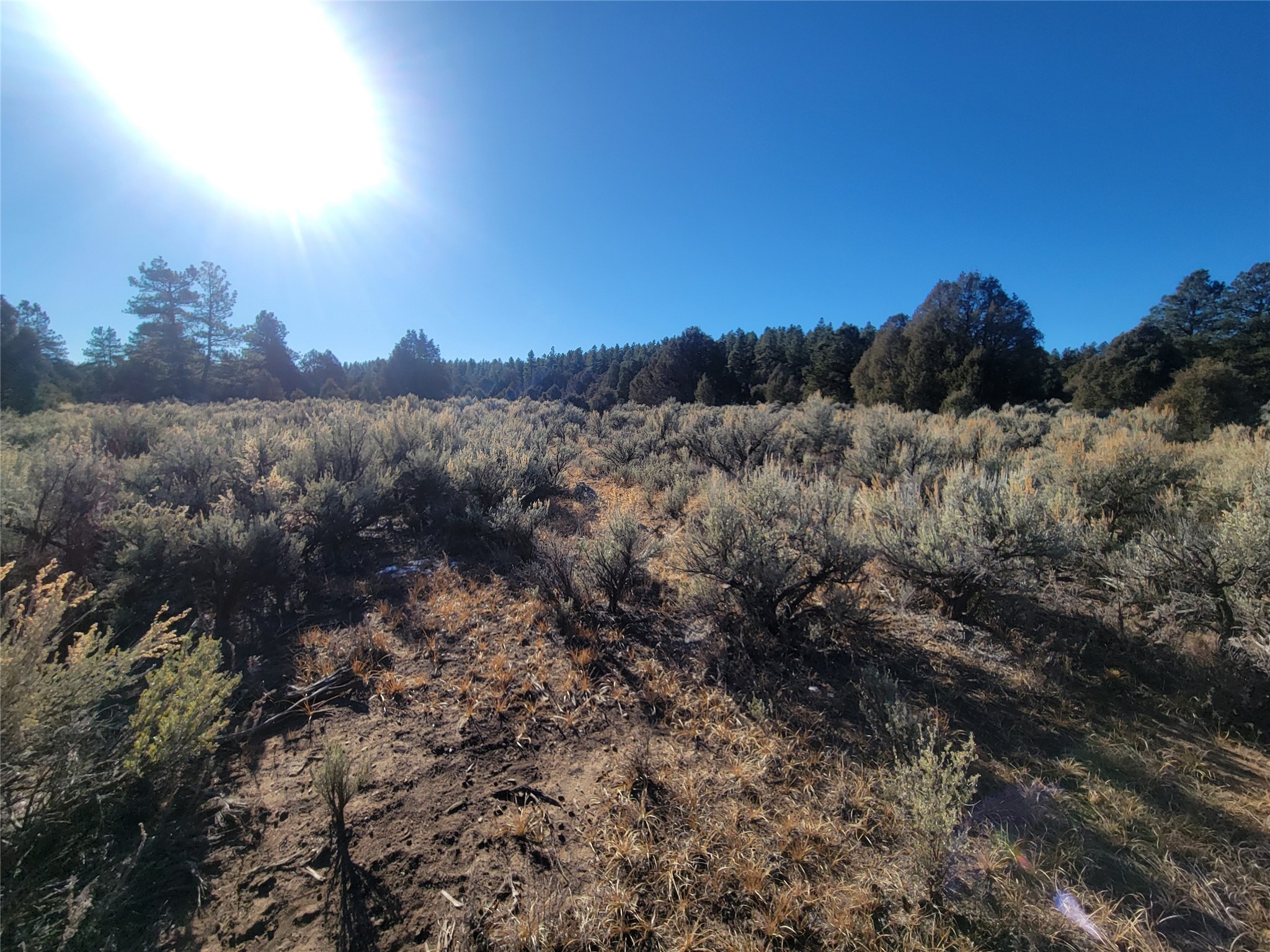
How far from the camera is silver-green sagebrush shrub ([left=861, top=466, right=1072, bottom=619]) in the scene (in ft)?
11.2

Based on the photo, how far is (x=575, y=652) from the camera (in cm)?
345

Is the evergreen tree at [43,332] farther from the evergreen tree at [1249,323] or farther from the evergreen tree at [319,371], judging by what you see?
the evergreen tree at [1249,323]

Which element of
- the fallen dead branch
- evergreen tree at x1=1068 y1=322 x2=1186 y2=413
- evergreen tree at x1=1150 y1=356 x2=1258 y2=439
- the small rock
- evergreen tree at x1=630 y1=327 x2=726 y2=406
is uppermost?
evergreen tree at x1=630 y1=327 x2=726 y2=406

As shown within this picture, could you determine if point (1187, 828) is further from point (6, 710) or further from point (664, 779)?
point (6, 710)

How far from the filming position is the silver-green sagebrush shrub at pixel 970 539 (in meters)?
3.42

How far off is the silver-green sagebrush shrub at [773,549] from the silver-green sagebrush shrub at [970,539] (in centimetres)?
37

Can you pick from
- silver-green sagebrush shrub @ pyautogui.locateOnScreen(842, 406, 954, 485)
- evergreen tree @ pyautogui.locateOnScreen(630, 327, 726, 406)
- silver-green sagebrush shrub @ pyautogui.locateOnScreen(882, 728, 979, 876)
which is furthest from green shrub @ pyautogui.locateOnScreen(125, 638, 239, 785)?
evergreen tree @ pyautogui.locateOnScreen(630, 327, 726, 406)

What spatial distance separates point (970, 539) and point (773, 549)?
1.48 meters

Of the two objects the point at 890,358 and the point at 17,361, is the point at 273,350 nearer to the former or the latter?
the point at 17,361

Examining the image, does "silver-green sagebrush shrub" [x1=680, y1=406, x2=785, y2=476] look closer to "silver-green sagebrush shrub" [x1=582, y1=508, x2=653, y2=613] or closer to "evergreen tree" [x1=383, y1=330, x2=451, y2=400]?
"silver-green sagebrush shrub" [x1=582, y1=508, x2=653, y2=613]

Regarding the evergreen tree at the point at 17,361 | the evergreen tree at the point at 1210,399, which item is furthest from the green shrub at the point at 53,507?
the evergreen tree at the point at 17,361

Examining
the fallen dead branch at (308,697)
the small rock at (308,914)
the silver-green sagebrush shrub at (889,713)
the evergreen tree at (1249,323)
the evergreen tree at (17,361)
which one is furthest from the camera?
the evergreen tree at (1249,323)

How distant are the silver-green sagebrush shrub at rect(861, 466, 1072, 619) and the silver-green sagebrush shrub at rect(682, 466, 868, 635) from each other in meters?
0.37

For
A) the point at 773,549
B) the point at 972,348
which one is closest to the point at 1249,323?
the point at 972,348
